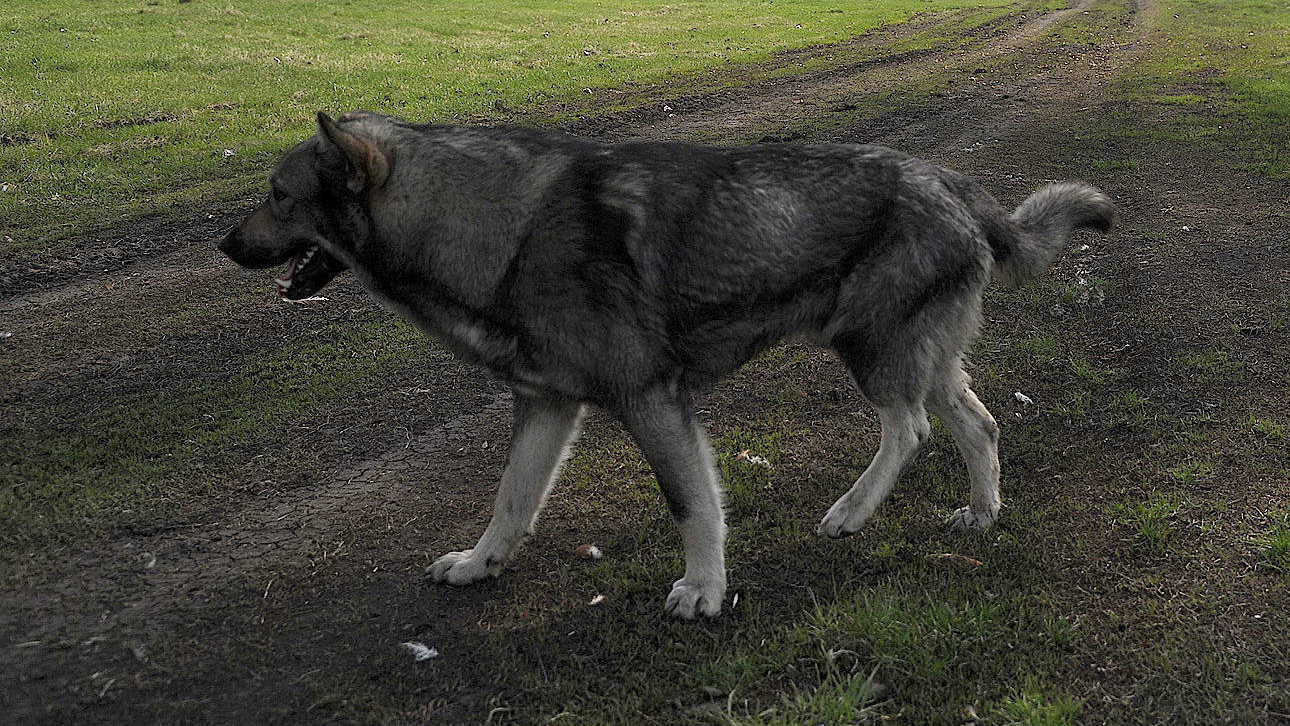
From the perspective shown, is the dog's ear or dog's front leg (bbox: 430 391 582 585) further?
dog's front leg (bbox: 430 391 582 585)

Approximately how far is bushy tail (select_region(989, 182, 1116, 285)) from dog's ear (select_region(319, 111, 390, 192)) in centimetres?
270

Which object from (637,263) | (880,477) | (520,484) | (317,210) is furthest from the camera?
(880,477)

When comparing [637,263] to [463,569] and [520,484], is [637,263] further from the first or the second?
[463,569]

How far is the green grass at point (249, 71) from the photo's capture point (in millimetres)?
11047

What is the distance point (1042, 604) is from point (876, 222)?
68.1 inches

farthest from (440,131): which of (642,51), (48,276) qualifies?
(642,51)

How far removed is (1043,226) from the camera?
4.89 metres

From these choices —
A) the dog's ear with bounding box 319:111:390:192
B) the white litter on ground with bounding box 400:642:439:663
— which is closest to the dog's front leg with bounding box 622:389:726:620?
the white litter on ground with bounding box 400:642:439:663

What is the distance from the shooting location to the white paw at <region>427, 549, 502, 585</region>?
4.57 metres

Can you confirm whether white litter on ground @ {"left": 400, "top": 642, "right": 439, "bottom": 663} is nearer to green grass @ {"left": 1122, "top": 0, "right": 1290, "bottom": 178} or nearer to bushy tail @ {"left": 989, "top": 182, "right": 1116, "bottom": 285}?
bushy tail @ {"left": 989, "top": 182, "right": 1116, "bottom": 285}

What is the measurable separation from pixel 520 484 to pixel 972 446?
85.1 inches

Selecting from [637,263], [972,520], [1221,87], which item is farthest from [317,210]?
[1221,87]

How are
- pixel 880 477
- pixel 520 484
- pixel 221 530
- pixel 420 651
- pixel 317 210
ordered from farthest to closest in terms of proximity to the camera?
pixel 221 530 → pixel 880 477 → pixel 520 484 → pixel 317 210 → pixel 420 651

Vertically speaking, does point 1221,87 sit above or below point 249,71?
below
